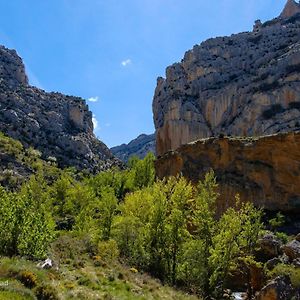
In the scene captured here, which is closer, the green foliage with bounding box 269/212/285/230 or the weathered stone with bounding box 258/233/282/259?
the weathered stone with bounding box 258/233/282/259

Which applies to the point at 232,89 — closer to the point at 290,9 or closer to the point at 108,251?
the point at 290,9

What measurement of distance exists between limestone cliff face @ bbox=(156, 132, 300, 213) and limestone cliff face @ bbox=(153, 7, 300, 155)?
5162 cm

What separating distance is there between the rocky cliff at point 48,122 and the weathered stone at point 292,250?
10475 cm

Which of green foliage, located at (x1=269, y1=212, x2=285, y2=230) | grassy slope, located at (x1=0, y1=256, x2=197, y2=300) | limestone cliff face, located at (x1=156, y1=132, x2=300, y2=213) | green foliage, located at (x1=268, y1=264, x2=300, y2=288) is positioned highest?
limestone cliff face, located at (x1=156, y1=132, x2=300, y2=213)

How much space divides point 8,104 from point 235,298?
411 feet

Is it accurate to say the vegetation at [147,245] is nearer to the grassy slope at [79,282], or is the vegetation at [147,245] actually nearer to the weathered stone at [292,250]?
the grassy slope at [79,282]

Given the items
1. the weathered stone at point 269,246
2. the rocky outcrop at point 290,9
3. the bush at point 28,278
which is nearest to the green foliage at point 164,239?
the weathered stone at point 269,246

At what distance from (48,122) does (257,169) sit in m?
108

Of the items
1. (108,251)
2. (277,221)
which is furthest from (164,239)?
(277,221)

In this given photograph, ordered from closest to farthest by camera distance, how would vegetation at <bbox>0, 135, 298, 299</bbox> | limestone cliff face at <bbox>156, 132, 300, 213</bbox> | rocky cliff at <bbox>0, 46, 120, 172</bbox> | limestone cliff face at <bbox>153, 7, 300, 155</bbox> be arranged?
1. vegetation at <bbox>0, 135, 298, 299</bbox>
2. limestone cliff face at <bbox>156, 132, 300, 213</bbox>
3. limestone cliff face at <bbox>153, 7, 300, 155</bbox>
4. rocky cliff at <bbox>0, 46, 120, 172</bbox>

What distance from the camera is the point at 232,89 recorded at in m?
131

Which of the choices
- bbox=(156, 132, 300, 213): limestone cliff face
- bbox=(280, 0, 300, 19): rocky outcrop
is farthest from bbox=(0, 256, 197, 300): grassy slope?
bbox=(280, 0, 300, 19): rocky outcrop

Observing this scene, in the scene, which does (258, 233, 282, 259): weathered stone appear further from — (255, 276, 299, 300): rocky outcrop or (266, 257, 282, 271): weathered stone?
(255, 276, 299, 300): rocky outcrop

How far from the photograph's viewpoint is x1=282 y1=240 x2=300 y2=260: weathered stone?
35.8 m
